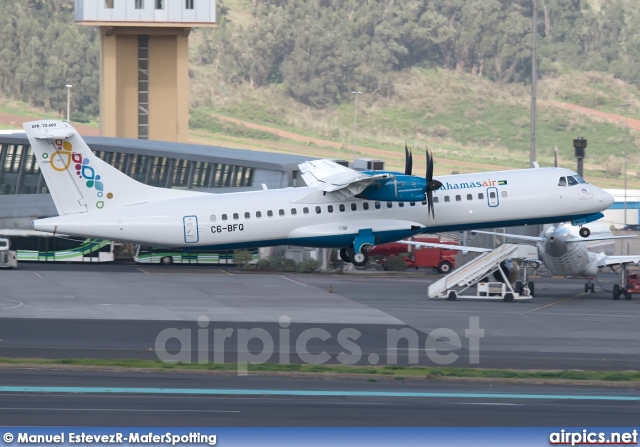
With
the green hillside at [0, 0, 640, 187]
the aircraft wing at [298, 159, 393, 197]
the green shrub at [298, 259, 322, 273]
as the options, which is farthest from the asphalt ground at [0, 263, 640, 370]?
the green hillside at [0, 0, 640, 187]

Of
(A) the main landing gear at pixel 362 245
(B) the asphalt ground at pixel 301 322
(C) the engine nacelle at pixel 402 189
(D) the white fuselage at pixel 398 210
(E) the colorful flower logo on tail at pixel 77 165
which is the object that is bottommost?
(B) the asphalt ground at pixel 301 322

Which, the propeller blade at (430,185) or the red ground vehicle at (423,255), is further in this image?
the red ground vehicle at (423,255)

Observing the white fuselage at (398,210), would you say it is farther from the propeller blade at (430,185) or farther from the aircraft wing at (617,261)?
the aircraft wing at (617,261)

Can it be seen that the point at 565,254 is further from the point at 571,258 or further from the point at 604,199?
the point at 604,199

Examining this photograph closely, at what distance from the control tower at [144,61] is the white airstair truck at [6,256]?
24.2m

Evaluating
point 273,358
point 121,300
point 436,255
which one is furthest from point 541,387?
point 436,255

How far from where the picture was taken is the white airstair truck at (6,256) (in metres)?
58.2

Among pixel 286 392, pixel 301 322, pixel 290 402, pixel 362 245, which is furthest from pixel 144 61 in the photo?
pixel 290 402

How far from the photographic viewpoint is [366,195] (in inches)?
2088

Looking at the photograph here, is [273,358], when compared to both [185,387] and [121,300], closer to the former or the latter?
[185,387]

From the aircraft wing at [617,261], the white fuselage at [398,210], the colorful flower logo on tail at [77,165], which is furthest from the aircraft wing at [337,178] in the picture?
the aircraft wing at [617,261]

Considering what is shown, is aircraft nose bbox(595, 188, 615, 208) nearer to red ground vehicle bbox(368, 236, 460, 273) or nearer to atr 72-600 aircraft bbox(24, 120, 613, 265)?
atr 72-600 aircraft bbox(24, 120, 613, 265)

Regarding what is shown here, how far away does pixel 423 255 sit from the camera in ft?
214

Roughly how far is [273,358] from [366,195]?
20.8 m
